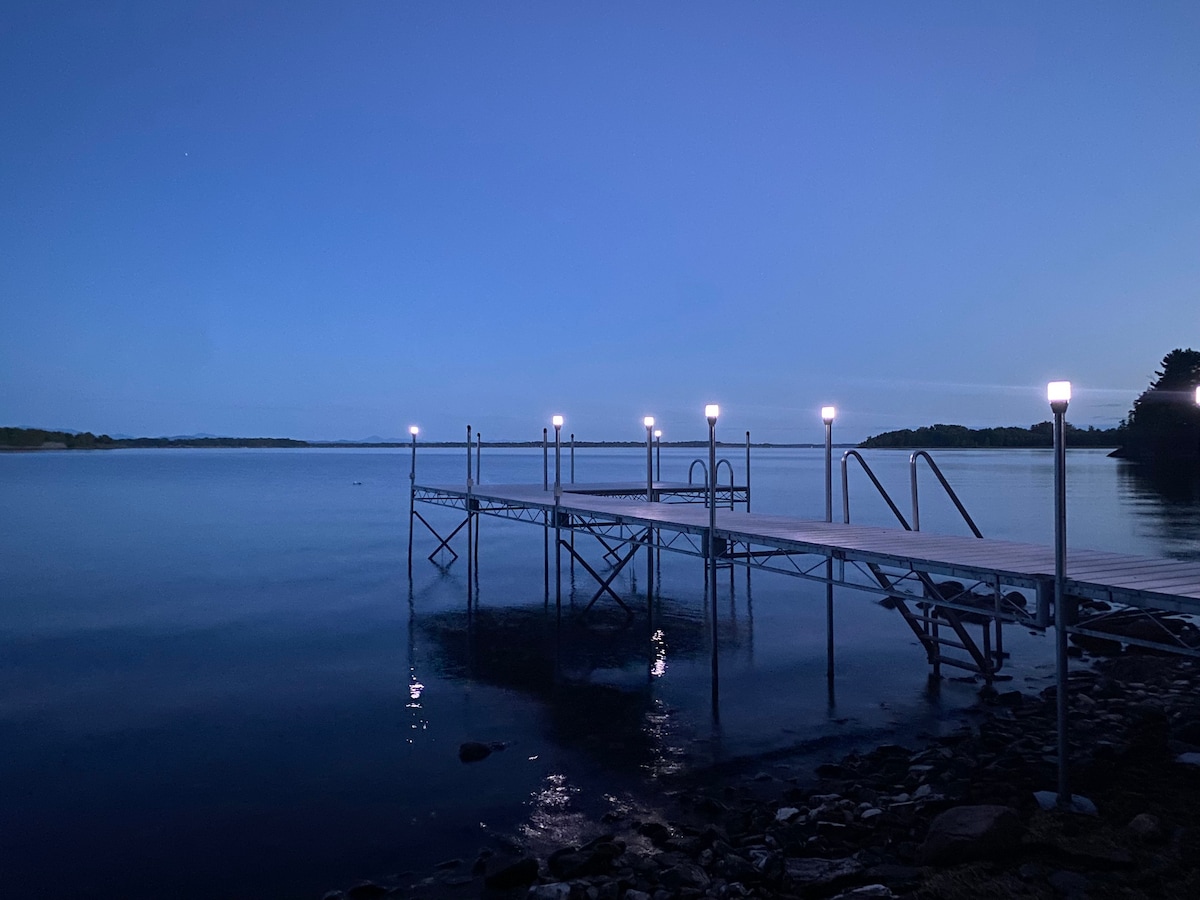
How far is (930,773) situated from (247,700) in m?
12.6

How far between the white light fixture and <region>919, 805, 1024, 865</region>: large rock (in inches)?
167

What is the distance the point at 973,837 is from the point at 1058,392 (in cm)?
460

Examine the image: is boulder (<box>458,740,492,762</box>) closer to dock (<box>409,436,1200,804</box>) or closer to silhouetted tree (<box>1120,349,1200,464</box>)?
dock (<box>409,436,1200,804</box>)

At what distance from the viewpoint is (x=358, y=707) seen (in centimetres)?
1533

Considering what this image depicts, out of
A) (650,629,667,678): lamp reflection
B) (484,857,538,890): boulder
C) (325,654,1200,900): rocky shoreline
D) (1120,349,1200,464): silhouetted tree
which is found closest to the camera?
(325,654,1200,900): rocky shoreline

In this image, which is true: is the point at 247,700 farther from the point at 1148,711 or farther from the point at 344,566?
the point at 344,566

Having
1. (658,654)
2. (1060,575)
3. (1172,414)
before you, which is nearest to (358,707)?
(658,654)

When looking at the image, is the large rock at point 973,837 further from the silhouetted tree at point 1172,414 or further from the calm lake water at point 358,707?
the silhouetted tree at point 1172,414

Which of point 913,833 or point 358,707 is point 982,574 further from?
point 358,707

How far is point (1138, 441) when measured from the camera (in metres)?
111

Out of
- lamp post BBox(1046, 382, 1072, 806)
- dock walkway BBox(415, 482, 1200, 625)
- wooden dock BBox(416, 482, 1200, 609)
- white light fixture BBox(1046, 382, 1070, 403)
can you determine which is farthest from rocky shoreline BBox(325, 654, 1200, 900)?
white light fixture BBox(1046, 382, 1070, 403)

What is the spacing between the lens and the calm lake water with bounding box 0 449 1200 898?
33.1ft

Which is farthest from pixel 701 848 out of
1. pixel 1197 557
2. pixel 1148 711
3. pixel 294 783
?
pixel 1197 557

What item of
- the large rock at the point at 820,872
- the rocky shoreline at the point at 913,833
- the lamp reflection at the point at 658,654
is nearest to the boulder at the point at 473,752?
the rocky shoreline at the point at 913,833
